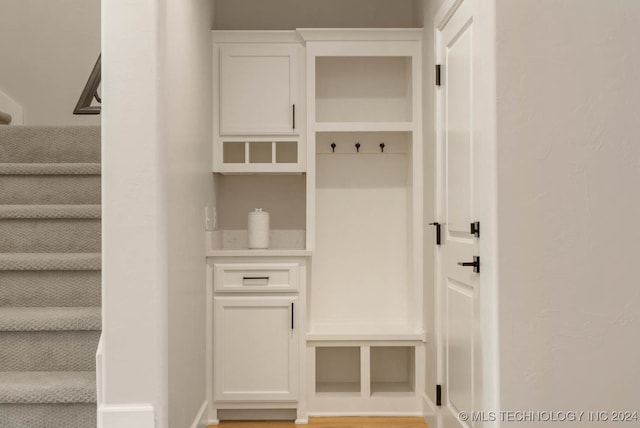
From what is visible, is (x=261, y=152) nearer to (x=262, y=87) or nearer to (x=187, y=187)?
(x=262, y=87)

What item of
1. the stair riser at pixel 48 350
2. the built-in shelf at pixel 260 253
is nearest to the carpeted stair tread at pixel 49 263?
the stair riser at pixel 48 350

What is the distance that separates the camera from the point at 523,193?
2.20 m

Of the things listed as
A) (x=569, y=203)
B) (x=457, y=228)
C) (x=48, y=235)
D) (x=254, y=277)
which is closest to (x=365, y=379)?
(x=254, y=277)

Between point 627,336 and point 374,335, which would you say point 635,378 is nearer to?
point 627,336

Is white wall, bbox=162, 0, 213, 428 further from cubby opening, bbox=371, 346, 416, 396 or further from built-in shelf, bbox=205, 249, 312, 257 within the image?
cubby opening, bbox=371, 346, 416, 396

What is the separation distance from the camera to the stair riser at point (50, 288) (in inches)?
106

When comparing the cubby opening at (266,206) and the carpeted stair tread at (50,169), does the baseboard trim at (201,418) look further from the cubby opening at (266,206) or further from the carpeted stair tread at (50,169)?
the carpeted stair tread at (50,169)

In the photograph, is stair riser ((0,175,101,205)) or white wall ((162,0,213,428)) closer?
white wall ((162,0,213,428))

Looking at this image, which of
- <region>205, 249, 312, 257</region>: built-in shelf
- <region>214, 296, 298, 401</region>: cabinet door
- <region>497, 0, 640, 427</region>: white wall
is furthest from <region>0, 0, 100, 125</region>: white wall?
<region>497, 0, 640, 427</region>: white wall

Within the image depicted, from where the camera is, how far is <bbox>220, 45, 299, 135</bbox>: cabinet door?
3713 millimetres

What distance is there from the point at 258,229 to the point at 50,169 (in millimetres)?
1215

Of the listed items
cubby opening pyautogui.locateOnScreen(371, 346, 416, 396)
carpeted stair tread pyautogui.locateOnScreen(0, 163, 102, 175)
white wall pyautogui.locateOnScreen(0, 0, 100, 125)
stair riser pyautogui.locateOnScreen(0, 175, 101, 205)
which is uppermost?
white wall pyautogui.locateOnScreen(0, 0, 100, 125)

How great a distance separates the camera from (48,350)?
246 cm

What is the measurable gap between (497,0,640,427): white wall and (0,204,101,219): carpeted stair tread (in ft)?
6.07
